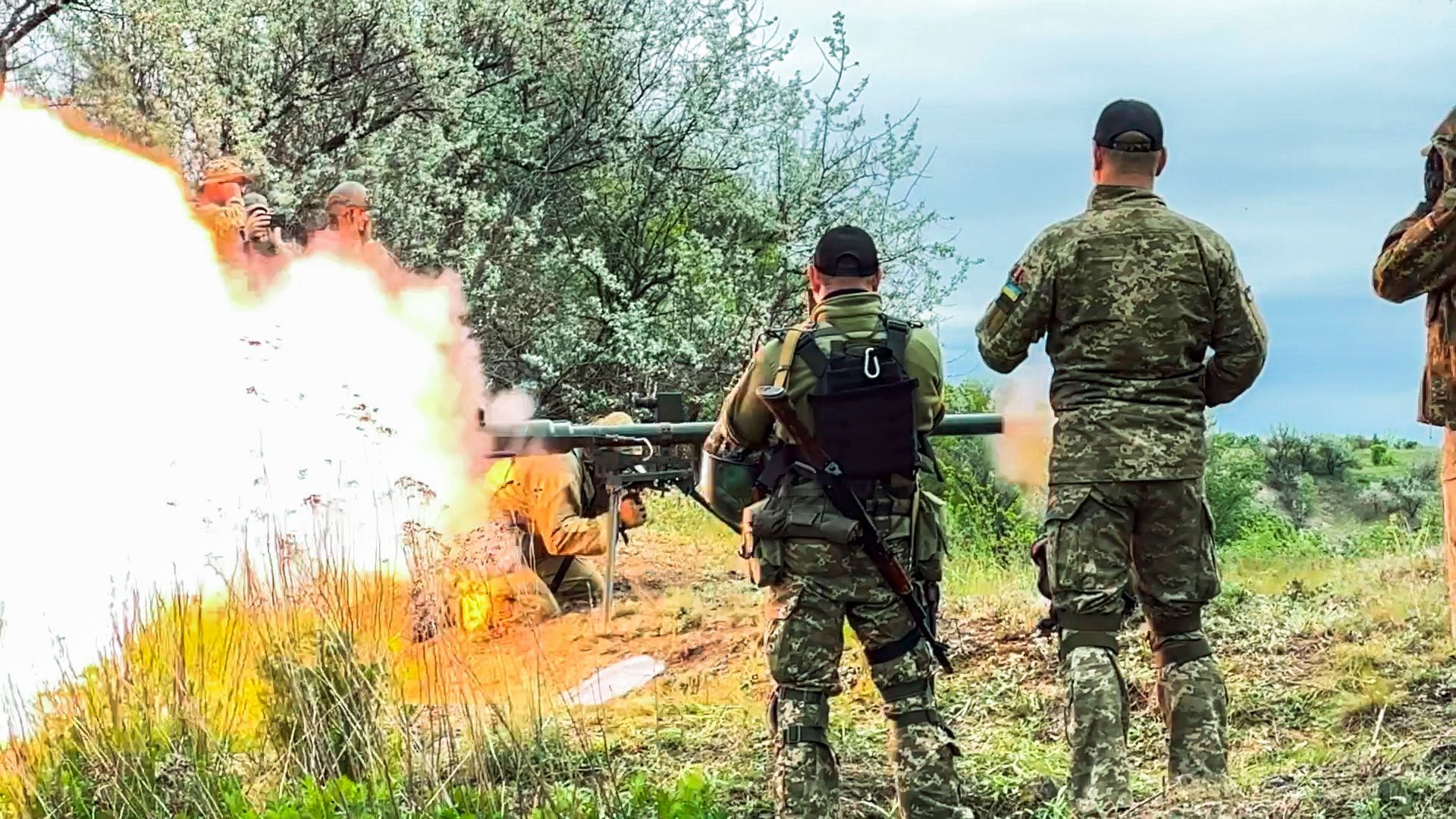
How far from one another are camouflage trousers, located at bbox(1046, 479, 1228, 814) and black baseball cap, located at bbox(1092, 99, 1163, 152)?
1.15 meters

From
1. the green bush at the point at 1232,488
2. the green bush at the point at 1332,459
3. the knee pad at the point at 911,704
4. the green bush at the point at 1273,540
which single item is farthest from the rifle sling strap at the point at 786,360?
the green bush at the point at 1332,459

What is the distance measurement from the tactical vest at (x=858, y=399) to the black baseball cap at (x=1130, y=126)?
103 centimetres

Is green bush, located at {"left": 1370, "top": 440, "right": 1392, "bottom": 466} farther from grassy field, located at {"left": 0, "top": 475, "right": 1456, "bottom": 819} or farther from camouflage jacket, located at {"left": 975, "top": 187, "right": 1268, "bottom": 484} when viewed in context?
camouflage jacket, located at {"left": 975, "top": 187, "right": 1268, "bottom": 484}

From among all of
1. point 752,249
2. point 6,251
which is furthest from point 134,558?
point 752,249

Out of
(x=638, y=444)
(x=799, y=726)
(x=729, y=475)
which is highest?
(x=638, y=444)

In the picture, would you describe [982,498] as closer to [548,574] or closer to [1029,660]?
[548,574]

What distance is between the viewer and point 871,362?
4898 millimetres

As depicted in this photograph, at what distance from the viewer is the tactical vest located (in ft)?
16.0

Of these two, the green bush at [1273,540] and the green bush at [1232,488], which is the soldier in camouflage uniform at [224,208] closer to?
the green bush at [1273,540]

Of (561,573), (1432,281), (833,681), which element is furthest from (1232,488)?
(833,681)

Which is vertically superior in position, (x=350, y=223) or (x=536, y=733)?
(x=350, y=223)

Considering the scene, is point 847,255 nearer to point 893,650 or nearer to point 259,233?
point 893,650

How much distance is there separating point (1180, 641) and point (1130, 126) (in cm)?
178

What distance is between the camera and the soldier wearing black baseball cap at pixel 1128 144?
4992 millimetres
